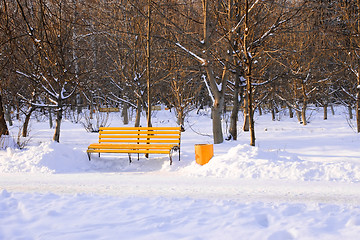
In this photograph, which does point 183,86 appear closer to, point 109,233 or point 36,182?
point 36,182

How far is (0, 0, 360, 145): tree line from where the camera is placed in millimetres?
10906

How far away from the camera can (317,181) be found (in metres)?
5.93

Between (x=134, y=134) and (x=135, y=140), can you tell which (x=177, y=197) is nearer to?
(x=135, y=140)

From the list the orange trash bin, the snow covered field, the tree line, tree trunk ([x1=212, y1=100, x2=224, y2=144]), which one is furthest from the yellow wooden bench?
tree trunk ([x1=212, y1=100, x2=224, y2=144])

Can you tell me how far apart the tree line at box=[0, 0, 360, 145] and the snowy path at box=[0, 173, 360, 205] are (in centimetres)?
384

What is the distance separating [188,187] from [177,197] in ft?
2.77

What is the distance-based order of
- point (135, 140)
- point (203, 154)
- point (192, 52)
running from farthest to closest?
point (192, 52), point (135, 140), point (203, 154)

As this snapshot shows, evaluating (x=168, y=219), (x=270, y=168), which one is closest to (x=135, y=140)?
(x=270, y=168)

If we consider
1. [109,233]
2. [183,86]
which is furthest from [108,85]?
[109,233]

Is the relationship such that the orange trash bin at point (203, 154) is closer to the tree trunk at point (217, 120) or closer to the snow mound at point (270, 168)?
the snow mound at point (270, 168)

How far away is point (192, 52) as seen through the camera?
485 inches

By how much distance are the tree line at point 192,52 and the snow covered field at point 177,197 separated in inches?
121

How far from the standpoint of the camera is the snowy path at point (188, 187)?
4.80m

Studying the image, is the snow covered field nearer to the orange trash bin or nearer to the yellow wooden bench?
the orange trash bin
